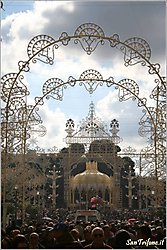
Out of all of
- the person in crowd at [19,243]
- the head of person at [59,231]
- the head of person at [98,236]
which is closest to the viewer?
the head of person at [98,236]

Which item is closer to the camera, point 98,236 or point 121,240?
point 98,236

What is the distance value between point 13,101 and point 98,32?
261 cm

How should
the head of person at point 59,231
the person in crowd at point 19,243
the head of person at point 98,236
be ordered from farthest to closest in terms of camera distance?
the head of person at point 59,231
the person in crowd at point 19,243
the head of person at point 98,236

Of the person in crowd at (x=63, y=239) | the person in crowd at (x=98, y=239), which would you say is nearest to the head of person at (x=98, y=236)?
the person in crowd at (x=98, y=239)

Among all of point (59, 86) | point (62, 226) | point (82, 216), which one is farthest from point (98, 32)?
point (82, 216)

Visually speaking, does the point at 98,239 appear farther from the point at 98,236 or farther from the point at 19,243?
the point at 19,243

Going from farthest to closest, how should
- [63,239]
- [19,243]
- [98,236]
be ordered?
[63,239]
[19,243]
[98,236]

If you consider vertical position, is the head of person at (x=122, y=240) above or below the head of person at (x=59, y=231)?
below

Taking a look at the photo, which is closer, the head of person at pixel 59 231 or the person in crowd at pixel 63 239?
the person in crowd at pixel 63 239

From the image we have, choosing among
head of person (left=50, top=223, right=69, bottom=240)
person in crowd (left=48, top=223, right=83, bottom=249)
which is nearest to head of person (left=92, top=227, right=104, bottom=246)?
person in crowd (left=48, top=223, right=83, bottom=249)

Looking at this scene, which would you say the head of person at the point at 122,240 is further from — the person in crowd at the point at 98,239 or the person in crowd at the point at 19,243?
the person in crowd at the point at 19,243

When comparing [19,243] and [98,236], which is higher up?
[98,236]

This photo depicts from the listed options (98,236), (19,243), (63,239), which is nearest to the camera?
(98,236)

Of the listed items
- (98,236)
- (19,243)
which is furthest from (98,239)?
(19,243)
